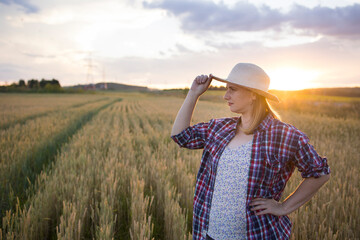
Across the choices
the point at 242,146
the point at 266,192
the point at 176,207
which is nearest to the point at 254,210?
the point at 266,192

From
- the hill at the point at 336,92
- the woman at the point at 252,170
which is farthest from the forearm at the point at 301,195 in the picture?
the hill at the point at 336,92

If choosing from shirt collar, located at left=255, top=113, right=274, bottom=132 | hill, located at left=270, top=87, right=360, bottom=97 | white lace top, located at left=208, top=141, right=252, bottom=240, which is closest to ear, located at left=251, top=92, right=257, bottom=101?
shirt collar, located at left=255, top=113, right=274, bottom=132

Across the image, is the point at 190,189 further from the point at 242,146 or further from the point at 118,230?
the point at 242,146

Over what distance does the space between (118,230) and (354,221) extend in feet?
7.34

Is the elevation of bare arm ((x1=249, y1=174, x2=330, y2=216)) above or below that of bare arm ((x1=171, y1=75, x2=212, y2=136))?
below

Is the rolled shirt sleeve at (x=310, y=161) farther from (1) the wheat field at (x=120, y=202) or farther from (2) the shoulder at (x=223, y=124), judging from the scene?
(1) the wheat field at (x=120, y=202)

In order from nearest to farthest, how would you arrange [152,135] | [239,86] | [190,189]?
1. [239,86]
2. [190,189]
3. [152,135]

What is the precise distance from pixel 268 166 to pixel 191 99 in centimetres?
68

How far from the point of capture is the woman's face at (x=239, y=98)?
1434mm

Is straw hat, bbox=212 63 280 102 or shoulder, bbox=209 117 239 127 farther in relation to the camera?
shoulder, bbox=209 117 239 127

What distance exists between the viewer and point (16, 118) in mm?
9961

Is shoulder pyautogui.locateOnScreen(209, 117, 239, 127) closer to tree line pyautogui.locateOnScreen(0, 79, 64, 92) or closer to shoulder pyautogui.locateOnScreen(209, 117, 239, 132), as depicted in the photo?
shoulder pyautogui.locateOnScreen(209, 117, 239, 132)

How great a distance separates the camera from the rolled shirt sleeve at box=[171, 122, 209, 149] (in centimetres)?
171

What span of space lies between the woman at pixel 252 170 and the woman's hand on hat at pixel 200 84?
0.21 m
